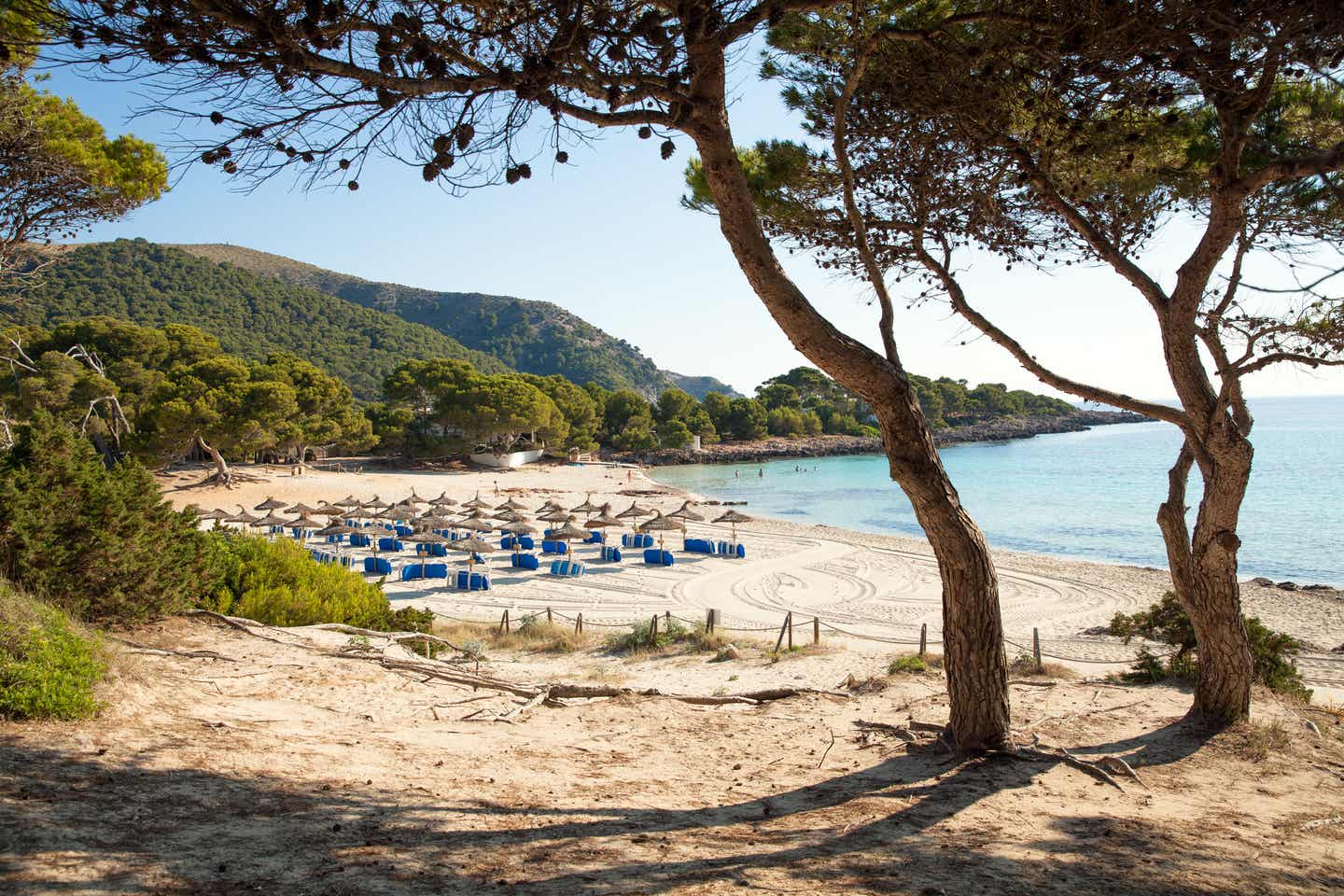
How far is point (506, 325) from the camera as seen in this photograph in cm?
11881

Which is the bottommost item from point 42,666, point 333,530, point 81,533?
point 333,530

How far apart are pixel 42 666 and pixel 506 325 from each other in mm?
119194

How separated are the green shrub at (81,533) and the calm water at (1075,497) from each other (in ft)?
29.5

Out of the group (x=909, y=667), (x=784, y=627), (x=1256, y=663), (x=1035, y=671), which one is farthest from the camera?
(x=784, y=627)

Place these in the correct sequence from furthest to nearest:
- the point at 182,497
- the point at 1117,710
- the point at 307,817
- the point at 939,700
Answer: the point at 182,497
the point at 939,700
the point at 1117,710
the point at 307,817

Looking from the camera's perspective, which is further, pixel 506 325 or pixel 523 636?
pixel 506 325

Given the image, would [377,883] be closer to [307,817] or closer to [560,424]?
[307,817]

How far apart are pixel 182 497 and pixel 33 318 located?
2741cm

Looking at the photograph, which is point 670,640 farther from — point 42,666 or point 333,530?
point 333,530

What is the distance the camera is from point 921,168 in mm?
5246

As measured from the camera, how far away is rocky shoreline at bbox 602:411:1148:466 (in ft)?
225

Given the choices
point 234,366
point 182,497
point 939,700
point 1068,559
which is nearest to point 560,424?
point 234,366

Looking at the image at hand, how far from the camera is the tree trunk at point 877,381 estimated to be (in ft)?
12.1

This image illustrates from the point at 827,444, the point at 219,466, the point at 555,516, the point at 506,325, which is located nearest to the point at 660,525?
the point at 555,516
